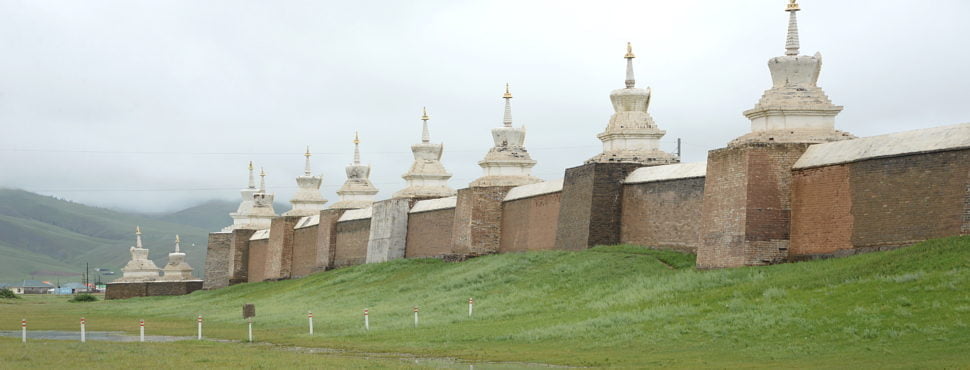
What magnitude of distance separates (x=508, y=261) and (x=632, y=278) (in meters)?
7.75

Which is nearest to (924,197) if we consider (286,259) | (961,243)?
(961,243)

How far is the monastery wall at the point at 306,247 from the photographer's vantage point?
6219cm

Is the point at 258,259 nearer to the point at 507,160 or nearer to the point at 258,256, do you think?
the point at 258,256

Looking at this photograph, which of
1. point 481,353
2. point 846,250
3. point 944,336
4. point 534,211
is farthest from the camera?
point 534,211

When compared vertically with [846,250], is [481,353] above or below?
below

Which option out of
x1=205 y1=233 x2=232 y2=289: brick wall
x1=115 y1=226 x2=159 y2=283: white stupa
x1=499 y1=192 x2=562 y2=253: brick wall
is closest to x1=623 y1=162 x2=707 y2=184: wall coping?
x1=499 y1=192 x2=562 y2=253: brick wall

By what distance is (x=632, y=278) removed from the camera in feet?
103

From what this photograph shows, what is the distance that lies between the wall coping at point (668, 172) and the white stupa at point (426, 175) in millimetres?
17881

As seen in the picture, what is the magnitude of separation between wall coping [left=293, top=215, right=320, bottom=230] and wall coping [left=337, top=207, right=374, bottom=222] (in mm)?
3083

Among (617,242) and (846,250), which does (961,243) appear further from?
(617,242)

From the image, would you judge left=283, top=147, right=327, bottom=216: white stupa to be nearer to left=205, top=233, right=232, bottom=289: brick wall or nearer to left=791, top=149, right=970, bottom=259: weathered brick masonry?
left=205, top=233, right=232, bottom=289: brick wall

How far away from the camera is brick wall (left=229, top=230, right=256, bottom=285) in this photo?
7306cm

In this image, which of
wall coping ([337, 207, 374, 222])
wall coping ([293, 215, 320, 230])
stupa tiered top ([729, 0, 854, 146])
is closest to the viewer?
stupa tiered top ([729, 0, 854, 146])

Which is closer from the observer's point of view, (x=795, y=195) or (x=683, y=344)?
(x=683, y=344)
